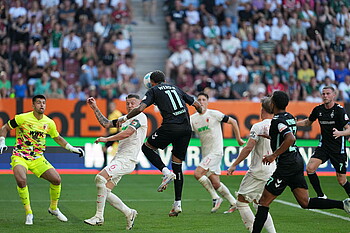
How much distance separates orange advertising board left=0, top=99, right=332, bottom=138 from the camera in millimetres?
23141

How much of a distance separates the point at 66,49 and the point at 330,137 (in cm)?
1409

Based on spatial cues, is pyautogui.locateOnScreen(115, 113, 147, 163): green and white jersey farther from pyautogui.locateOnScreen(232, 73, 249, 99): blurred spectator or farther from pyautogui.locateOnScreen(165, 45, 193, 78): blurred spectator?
pyautogui.locateOnScreen(165, 45, 193, 78): blurred spectator

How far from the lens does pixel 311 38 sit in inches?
1162

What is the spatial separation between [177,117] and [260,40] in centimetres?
1767

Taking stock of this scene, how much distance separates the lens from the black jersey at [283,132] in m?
9.38

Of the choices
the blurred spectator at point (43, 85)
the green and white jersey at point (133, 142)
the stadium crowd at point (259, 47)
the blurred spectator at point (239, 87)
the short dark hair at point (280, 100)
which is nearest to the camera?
the short dark hair at point (280, 100)

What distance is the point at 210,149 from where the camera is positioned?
1476cm

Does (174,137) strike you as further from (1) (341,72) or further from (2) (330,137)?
(1) (341,72)

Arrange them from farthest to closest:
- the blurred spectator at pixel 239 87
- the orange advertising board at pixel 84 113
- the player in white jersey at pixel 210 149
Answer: the blurred spectator at pixel 239 87, the orange advertising board at pixel 84 113, the player in white jersey at pixel 210 149

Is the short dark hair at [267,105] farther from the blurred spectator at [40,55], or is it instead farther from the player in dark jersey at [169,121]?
the blurred spectator at [40,55]

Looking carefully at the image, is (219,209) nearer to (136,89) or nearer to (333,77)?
(136,89)

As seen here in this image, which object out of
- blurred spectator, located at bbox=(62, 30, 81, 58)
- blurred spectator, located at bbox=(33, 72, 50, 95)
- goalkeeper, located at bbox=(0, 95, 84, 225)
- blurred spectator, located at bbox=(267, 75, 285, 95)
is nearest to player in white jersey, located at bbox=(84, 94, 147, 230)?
goalkeeper, located at bbox=(0, 95, 84, 225)

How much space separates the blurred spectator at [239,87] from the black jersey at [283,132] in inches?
640

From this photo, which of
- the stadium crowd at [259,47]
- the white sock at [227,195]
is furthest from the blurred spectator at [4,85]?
the white sock at [227,195]
